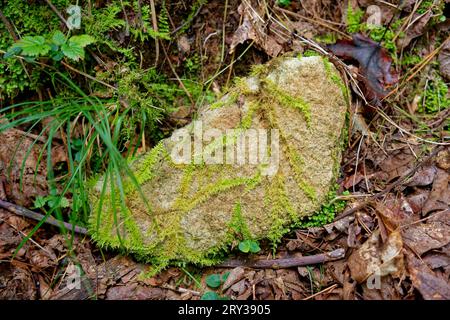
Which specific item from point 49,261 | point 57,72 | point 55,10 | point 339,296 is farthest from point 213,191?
point 55,10

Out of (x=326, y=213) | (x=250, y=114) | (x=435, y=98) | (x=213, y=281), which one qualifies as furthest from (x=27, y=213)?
(x=435, y=98)

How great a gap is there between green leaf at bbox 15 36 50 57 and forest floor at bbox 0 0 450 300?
58 cm

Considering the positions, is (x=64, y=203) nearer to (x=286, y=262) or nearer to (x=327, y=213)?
(x=286, y=262)

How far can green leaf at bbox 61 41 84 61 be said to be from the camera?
2.14m

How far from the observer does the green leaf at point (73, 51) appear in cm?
214

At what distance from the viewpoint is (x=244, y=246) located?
208cm

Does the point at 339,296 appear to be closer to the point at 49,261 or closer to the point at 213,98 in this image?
the point at 213,98

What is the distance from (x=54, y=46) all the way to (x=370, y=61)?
209 cm

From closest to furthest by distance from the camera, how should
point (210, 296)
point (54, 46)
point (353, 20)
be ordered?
point (210, 296) → point (54, 46) → point (353, 20)

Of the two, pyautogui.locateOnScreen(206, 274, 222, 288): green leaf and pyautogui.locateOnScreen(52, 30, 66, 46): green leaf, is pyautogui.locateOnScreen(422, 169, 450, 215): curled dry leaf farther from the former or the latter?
pyautogui.locateOnScreen(52, 30, 66, 46): green leaf

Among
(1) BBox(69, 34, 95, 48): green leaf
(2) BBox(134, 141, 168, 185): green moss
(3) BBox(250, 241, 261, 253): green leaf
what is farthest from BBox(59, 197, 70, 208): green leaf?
(3) BBox(250, 241, 261, 253): green leaf

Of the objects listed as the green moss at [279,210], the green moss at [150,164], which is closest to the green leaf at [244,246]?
the green moss at [279,210]

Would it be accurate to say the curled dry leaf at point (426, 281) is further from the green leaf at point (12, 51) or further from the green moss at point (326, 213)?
the green leaf at point (12, 51)

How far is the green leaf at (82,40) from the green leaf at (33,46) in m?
0.15
